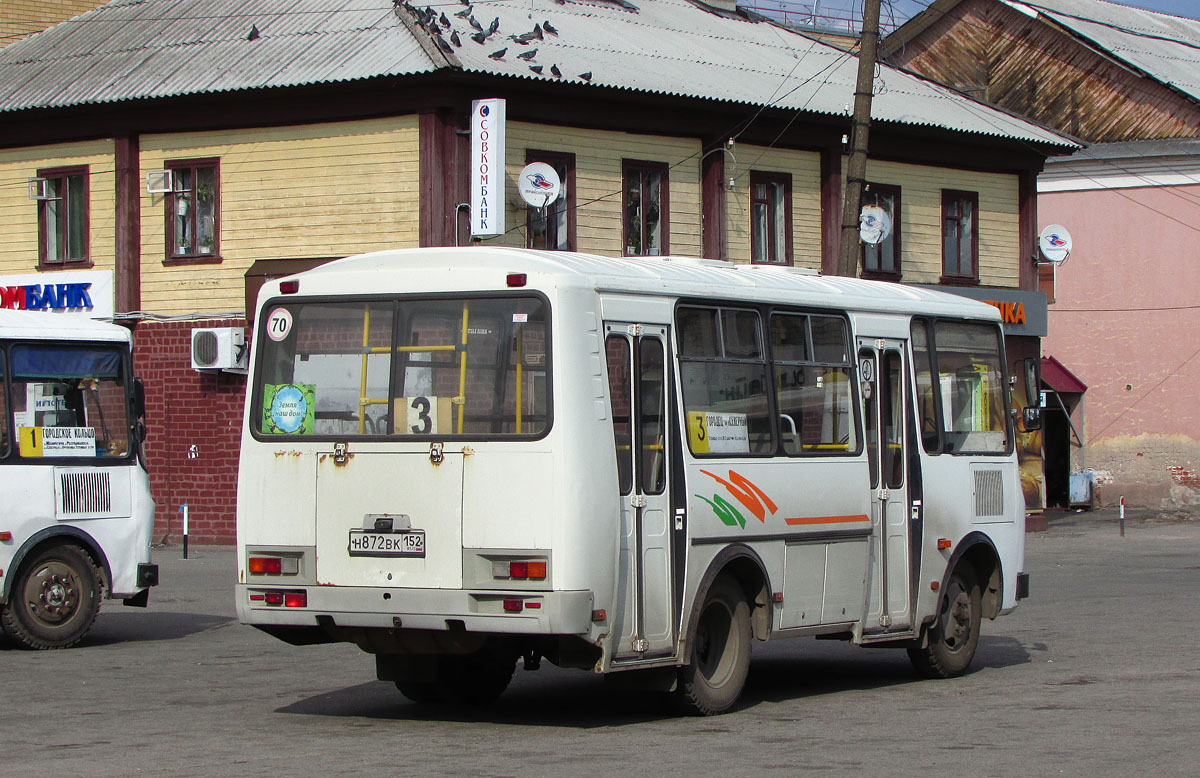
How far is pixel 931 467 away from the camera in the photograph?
516 inches

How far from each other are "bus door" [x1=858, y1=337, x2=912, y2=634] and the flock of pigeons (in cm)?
1533

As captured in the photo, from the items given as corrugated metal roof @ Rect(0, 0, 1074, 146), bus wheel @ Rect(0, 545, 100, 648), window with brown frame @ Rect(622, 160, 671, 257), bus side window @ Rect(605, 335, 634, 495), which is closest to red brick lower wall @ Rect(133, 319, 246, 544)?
corrugated metal roof @ Rect(0, 0, 1074, 146)

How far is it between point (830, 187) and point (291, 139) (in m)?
9.91

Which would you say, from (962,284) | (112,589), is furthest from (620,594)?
(962,284)

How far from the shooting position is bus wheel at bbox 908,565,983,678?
13.1m

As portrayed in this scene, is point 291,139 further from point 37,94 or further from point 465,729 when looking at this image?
point 465,729

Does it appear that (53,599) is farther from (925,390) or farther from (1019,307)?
(1019,307)

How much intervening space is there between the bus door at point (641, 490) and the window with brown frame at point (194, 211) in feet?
64.5

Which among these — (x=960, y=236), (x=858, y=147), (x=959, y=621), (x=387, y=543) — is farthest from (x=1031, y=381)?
(x=960, y=236)

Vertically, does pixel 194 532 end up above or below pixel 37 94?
below

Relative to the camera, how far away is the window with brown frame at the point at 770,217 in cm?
3131

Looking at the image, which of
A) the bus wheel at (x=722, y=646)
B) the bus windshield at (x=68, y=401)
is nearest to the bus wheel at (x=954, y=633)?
the bus wheel at (x=722, y=646)

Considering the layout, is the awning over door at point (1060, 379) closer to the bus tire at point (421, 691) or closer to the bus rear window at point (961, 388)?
the bus rear window at point (961, 388)

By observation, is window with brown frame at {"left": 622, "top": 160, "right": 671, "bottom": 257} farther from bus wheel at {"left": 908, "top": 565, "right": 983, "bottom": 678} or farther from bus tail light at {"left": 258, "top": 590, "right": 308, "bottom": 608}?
bus tail light at {"left": 258, "top": 590, "right": 308, "bottom": 608}
